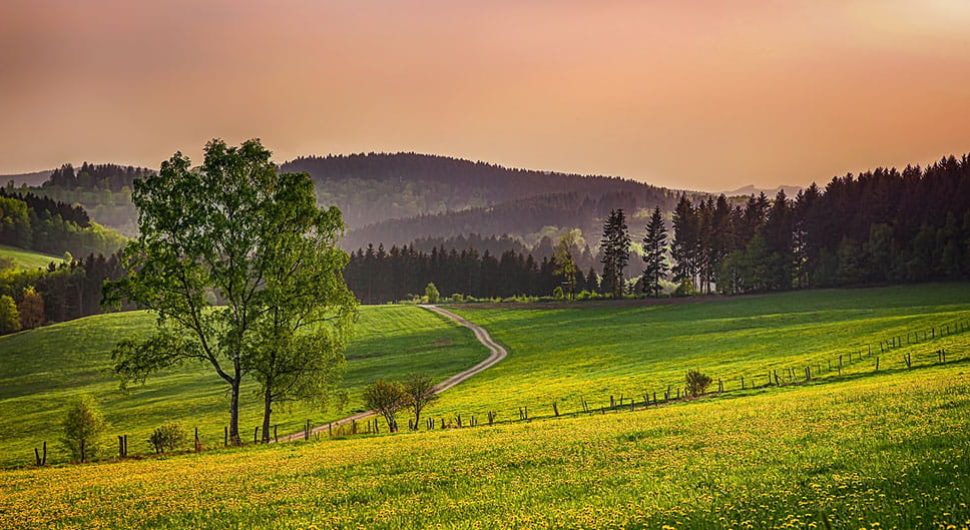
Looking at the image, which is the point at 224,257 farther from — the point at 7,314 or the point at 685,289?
the point at 7,314

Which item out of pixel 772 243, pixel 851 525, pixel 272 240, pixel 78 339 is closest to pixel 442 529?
pixel 851 525

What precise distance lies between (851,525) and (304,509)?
1325 centimetres

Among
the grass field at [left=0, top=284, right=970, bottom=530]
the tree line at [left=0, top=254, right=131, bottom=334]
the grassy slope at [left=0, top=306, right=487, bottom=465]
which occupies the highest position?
the tree line at [left=0, top=254, right=131, bottom=334]

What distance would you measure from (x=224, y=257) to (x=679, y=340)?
215ft

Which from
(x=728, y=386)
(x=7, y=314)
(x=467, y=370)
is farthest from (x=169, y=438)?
(x=7, y=314)

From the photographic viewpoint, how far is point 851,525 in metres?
11.0

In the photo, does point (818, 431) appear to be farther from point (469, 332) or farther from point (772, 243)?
point (772, 243)

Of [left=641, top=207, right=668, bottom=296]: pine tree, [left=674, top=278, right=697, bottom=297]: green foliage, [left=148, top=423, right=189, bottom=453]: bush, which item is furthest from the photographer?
[left=641, top=207, right=668, bottom=296]: pine tree

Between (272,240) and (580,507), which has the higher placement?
(272,240)

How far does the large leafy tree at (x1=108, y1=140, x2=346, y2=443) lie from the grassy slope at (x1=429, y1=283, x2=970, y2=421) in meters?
21.2

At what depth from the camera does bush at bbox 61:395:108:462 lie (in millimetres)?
53062

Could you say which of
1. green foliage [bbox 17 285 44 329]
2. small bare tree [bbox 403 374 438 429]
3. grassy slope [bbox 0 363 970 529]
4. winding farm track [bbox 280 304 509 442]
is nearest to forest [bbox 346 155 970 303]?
winding farm track [bbox 280 304 509 442]

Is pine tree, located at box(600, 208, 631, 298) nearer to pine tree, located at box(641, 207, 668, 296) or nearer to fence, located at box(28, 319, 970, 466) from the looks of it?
pine tree, located at box(641, 207, 668, 296)

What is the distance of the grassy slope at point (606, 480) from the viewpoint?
13.3 meters
